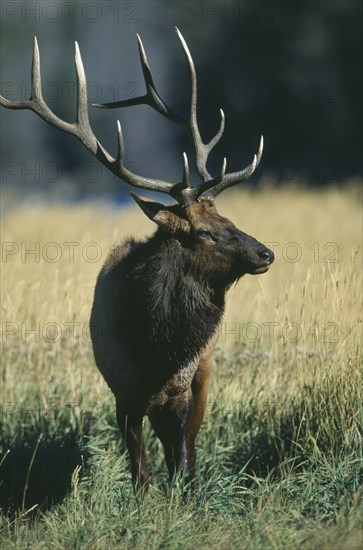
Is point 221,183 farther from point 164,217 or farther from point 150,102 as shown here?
point 150,102

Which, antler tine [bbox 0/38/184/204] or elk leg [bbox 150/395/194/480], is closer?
antler tine [bbox 0/38/184/204]

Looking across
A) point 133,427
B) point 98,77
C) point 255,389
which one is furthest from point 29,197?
point 98,77

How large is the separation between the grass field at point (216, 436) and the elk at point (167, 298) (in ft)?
1.44

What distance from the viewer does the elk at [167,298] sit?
18.3 ft

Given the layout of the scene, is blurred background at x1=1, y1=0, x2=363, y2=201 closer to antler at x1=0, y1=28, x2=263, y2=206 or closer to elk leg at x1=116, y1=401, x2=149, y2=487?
antler at x1=0, y1=28, x2=263, y2=206

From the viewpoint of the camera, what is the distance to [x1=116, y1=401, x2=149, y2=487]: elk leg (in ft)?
19.2

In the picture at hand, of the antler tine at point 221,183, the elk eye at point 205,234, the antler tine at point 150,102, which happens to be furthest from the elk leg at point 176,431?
the antler tine at point 150,102

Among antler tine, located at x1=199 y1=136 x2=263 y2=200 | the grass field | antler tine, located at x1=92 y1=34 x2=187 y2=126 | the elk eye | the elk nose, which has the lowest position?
the grass field

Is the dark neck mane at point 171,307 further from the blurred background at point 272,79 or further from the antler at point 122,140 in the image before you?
the blurred background at point 272,79

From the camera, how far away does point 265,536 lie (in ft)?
15.3

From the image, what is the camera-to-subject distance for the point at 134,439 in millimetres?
5898

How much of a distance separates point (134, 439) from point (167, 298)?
0.96 m

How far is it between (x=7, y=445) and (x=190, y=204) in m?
2.28

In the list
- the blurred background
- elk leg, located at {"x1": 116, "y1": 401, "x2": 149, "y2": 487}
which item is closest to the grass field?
elk leg, located at {"x1": 116, "y1": 401, "x2": 149, "y2": 487}
